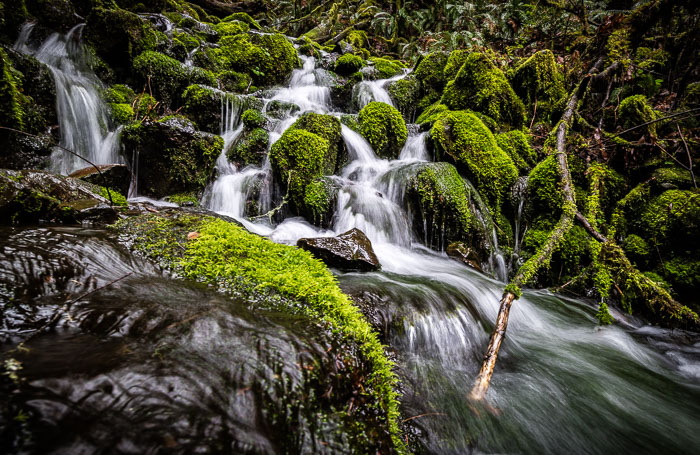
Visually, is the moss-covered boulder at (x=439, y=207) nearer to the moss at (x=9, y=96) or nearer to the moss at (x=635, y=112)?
the moss at (x=635, y=112)

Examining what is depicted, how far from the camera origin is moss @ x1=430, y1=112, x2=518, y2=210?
6324 millimetres

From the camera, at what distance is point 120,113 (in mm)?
6777

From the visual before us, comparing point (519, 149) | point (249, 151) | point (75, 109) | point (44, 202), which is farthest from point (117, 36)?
point (519, 149)

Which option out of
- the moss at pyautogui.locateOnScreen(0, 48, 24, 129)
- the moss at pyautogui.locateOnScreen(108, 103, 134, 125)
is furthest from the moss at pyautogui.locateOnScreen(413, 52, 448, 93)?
the moss at pyautogui.locateOnScreen(0, 48, 24, 129)

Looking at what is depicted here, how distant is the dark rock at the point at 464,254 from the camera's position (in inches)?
209

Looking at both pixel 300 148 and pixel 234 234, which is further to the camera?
pixel 300 148

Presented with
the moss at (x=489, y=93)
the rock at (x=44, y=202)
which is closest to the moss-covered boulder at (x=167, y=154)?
the rock at (x=44, y=202)

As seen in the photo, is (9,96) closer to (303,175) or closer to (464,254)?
(303,175)

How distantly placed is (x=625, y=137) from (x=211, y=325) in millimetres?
8304

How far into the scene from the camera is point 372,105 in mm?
8391

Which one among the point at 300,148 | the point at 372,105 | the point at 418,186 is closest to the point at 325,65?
the point at 372,105

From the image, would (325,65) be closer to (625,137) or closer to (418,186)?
(418,186)

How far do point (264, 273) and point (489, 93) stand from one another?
8.18 meters

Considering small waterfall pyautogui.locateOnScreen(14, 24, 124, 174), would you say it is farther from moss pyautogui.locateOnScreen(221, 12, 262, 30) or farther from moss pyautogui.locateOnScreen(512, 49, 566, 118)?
moss pyautogui.locateOnScreen(221, 12, 262, 30)
